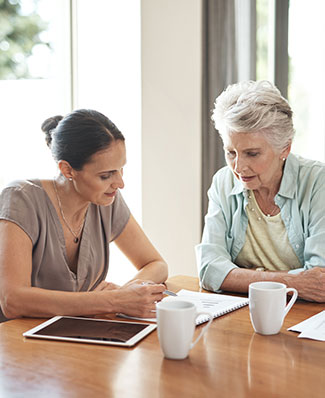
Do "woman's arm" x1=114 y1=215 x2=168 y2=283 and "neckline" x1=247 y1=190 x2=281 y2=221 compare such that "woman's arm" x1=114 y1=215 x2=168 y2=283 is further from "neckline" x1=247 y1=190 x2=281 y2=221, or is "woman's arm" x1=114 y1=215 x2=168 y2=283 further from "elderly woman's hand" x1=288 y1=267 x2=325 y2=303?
"elderly woman's hand" x1=288 y1=267 x2=325 y2=303

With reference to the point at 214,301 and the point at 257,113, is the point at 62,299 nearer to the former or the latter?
the point at 214,301

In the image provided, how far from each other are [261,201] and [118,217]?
1.69 feet

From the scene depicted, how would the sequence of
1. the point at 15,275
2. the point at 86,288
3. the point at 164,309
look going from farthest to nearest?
the point at 86,288
the point at 15,275
the point at 164,309

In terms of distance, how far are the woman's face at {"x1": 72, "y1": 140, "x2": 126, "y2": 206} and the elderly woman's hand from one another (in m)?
0.63

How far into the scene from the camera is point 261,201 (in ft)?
6.35

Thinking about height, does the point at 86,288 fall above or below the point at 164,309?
below

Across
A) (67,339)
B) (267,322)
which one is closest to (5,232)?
(67,339)

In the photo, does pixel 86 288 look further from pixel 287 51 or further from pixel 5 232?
pixel 287 51

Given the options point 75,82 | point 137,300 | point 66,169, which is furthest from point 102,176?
point 75,82

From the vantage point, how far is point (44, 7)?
11.8ft

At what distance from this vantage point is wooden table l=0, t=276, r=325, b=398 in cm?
95

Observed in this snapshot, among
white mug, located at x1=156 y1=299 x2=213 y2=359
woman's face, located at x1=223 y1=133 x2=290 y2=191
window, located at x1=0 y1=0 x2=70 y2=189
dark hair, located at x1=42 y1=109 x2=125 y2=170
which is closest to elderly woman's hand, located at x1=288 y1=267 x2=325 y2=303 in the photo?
woman's face, located at x1=223 y1=133 x2=290 y2=191

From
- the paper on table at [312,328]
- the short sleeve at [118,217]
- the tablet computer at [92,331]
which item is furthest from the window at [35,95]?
the paper on table at [312,328]

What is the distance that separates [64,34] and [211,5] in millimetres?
1158
